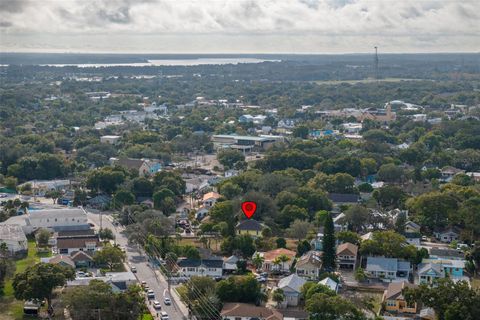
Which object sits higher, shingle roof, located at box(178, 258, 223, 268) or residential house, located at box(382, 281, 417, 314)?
shingle roof, located at box(178, 258, 223, 268)

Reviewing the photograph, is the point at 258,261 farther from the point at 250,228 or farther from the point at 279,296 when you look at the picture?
the point at 250,228

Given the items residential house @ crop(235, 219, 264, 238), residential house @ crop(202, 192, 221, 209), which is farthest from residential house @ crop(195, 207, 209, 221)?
residential house @ crop(235, 219, 264, 238)

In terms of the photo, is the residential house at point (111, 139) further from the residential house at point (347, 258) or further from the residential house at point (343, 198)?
the residential house at point (347, 258)

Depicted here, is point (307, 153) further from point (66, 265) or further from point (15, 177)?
point (66, 265)

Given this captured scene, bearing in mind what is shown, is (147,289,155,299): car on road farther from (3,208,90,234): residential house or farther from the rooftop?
(3,208,90,234): residential house

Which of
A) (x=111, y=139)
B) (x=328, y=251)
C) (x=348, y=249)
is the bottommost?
(x=111, y=139)

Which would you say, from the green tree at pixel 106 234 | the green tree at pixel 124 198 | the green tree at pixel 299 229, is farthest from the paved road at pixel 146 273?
the green tree at pixel 299 229

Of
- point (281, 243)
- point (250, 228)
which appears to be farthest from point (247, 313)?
point (250, 228)
